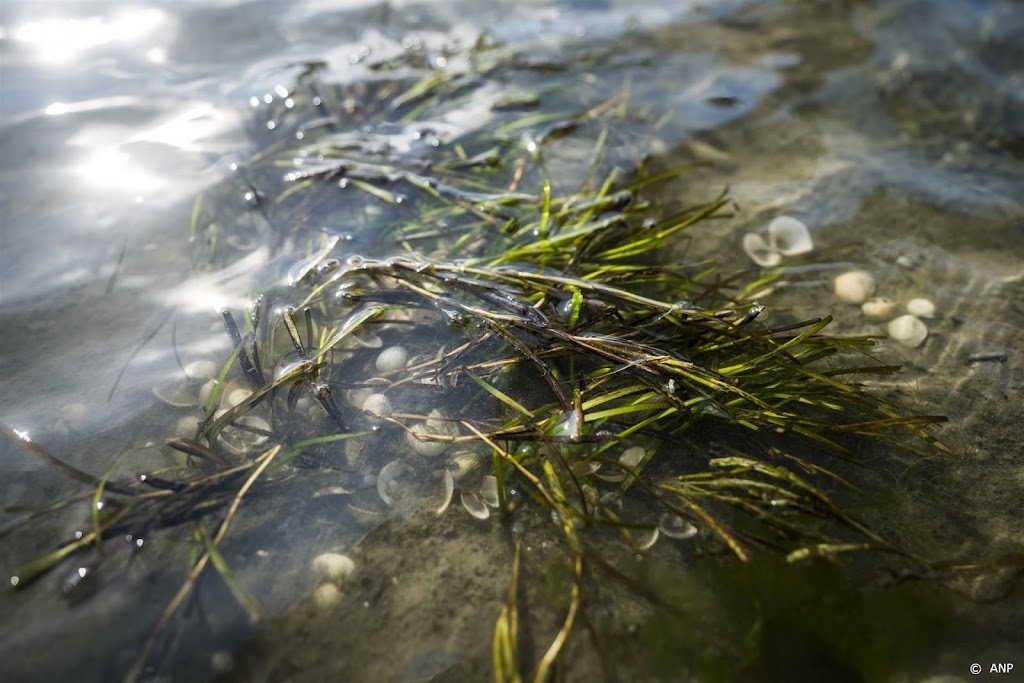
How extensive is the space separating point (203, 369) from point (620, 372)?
154 cm

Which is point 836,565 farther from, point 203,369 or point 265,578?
point 203,369

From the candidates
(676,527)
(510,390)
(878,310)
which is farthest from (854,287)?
(510,390)

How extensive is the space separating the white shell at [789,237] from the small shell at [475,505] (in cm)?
189

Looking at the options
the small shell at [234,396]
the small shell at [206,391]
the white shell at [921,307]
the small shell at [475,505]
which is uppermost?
the small shell at [206,391]

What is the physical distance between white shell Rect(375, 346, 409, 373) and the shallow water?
0.53 meters

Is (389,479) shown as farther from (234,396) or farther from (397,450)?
(234,396)

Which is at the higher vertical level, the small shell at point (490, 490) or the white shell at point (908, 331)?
the small shell at point (490, 490)

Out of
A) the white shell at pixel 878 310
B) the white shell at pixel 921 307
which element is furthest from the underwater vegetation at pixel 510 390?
the white shell at pixel 921 307

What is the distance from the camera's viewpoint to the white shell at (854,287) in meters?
2.94

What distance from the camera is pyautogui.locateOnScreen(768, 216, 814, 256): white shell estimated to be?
3.16 metres

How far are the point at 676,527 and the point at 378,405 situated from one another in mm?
1104

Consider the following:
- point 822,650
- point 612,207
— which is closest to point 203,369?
point 612,207

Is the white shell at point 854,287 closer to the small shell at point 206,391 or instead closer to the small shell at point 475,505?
the small shell at point 475,505

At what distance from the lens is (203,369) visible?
253cm
